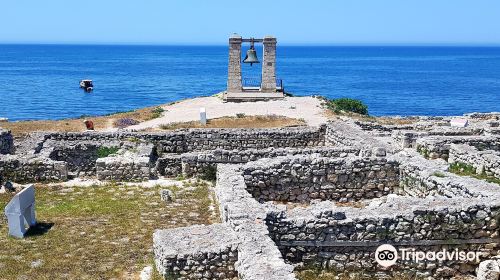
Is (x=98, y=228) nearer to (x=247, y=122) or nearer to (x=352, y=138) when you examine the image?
(x=352, y=138)

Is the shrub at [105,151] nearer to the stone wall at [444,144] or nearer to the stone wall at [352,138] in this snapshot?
the stone wall at [352,138]

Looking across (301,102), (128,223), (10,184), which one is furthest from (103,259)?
(301,102)

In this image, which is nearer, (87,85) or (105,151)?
(105,151)

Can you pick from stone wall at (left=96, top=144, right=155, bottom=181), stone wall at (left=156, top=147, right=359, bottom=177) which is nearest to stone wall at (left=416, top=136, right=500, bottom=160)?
stone wall at (left=156, top=147, right=359, bottom=177)

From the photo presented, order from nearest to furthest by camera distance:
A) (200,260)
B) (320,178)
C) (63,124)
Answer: (200,260) < (320,178) < (63,124)

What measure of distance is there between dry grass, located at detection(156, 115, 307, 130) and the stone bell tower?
345 inches

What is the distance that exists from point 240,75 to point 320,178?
89.1ft

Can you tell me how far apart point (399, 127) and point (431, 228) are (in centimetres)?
1612

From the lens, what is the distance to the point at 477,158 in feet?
54.3

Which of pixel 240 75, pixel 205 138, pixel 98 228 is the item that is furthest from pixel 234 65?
pixel 98 228

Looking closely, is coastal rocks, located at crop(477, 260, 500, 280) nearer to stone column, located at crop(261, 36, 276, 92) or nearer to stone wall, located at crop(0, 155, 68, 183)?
stone wall, located at crop(0, 155, 68, 183)

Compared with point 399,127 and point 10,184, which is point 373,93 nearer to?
point 399,127

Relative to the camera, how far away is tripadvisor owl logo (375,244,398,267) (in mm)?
10633

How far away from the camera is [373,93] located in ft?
343
